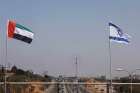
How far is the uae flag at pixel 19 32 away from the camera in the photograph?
21203 millimetres

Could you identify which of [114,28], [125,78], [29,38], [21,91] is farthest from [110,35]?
[125,78]

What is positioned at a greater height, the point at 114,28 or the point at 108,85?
the point at 114,28

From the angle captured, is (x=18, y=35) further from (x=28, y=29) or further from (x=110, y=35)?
(x=110, y=35)

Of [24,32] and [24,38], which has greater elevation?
[24,32]

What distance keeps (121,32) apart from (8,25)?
6.37m

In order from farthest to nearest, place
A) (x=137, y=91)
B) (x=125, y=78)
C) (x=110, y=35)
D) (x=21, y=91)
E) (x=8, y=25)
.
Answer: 1. (x=125, y=78)
2. (x=137, y=91)
3. (x=21, y=91)
4. (x=110, y=35)
5. (x=8, y=25)

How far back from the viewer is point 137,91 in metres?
48.3

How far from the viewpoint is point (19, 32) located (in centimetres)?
2158

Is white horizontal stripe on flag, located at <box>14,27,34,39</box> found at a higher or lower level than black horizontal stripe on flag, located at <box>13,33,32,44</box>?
higher

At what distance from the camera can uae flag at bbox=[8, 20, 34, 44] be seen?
21203 mm

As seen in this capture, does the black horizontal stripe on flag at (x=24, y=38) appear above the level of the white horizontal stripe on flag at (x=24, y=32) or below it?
below

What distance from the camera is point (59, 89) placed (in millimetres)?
23359

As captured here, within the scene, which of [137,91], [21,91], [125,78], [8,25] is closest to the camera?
[8,25]

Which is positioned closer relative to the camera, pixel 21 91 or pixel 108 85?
pixel 108 85
